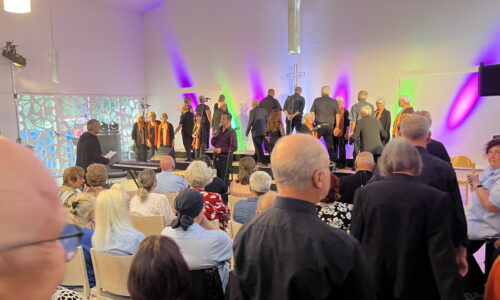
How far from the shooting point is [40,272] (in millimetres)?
584

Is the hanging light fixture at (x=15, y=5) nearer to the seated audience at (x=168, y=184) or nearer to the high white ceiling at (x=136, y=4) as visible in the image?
the seated audience at (x=168, y=184)

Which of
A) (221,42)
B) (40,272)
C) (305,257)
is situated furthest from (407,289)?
(221,42)

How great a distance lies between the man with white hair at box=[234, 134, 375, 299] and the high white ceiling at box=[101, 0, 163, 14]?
12.5 meters

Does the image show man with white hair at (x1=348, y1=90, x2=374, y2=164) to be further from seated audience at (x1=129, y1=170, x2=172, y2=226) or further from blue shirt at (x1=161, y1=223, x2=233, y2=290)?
blue shirt at (x1=161, y1=223, x2=233, y2=290)

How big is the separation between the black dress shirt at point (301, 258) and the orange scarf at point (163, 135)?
29.5ft

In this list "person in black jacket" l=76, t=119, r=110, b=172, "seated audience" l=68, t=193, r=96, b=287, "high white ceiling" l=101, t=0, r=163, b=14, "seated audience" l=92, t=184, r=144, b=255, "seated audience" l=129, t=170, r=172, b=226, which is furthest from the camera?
"high white ceiling" l=101, t=0, r=163, b=14

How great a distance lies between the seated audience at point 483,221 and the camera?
2.80 m

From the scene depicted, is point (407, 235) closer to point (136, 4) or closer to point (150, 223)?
point (150, 223)

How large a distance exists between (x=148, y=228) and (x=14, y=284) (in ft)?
9.23

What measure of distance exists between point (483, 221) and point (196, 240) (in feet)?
7.26

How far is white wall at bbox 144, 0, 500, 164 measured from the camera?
25.6 feet

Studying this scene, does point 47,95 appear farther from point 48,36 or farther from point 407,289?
point 407,289

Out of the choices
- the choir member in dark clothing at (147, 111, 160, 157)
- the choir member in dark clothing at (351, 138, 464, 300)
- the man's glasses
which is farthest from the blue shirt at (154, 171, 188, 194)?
the choir member in dark clothing at (147, 111, 160, 157)

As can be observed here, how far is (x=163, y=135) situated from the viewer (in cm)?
1015
